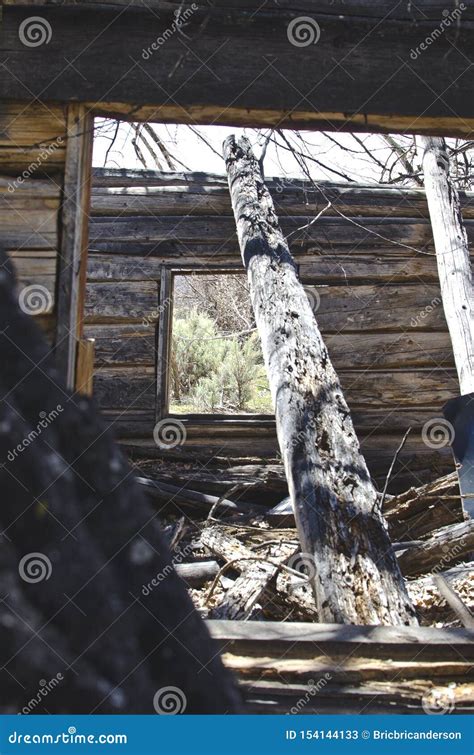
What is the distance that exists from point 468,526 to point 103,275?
5.24 m

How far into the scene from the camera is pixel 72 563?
2.28 feet

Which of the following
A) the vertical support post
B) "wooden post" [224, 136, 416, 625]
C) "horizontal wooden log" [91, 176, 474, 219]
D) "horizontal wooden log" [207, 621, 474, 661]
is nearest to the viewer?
"horizontal wooden log" [207, 621, 474, 661]

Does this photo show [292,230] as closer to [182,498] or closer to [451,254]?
[451,254]

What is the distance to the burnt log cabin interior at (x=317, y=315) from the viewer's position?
2650 mm

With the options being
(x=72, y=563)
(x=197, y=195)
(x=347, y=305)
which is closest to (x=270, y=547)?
(x=347, y=305)

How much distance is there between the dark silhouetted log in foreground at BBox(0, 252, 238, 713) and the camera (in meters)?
0.68

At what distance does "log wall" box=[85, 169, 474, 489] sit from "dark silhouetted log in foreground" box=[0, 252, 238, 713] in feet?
27.2

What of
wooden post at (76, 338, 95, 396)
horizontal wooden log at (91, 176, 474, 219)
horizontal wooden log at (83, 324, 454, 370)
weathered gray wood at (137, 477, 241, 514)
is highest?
horizontal wooden log at (91, 176, 474, 219)

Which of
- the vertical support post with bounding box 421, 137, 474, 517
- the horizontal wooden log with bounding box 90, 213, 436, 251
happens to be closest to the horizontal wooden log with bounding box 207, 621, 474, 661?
the vertical support post with bounding box 421, 137, 474, 517

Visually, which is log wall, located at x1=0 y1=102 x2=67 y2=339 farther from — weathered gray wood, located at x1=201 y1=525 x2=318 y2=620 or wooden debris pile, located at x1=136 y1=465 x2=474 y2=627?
weathered gray wood, located at x1=201 y1=525 x2=318 y2=620

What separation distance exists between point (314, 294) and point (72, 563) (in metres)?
8.71

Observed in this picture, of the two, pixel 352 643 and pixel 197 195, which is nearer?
pixel 352 643

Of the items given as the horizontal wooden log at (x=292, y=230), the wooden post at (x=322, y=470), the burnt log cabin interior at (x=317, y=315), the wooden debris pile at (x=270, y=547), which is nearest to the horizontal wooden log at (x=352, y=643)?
the burnt log cabin interior at (x=317, y=315)

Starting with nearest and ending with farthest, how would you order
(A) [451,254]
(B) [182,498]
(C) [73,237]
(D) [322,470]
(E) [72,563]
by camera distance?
(E) [72,563] → (C) [73,237] → (D) [322,470] → (B) [182,498] → (A) [451,254]
